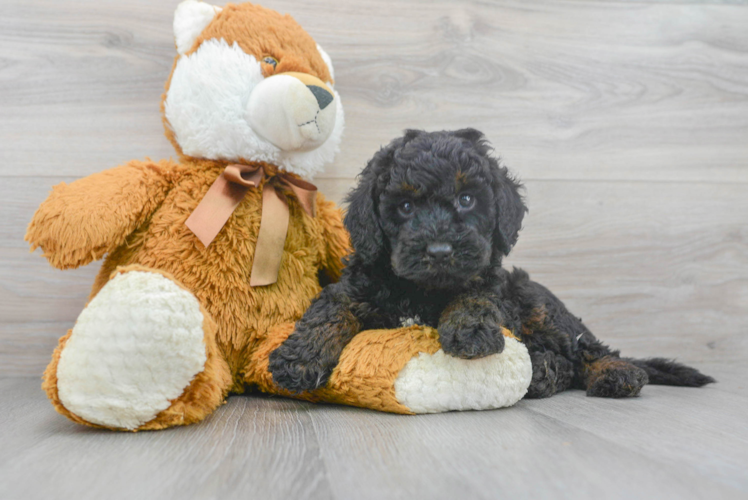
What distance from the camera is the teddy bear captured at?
41.9 inches

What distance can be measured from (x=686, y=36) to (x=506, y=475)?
5.94 ft

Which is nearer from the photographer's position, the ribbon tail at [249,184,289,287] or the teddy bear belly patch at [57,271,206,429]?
the teddy bear belly patch at [57,271,206,429]

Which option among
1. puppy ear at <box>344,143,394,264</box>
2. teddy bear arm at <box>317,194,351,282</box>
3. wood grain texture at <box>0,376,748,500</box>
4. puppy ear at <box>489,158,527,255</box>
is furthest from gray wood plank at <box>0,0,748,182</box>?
wood grain texture at <box>0,376,748,500</box>

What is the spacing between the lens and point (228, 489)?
2.33ft

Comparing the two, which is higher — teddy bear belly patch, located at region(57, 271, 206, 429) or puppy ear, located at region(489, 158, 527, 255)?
puppy ear, located at region(489, 158, 527, 255)

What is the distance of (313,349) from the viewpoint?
43.6 inches

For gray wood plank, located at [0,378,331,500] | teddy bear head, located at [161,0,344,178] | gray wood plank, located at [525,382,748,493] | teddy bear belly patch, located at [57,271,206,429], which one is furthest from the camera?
teddy bear head, located at [161,0,344,178]

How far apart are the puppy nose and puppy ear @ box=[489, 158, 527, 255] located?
0.19 metres

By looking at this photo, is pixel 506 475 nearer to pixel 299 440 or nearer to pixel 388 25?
pixel 299 440

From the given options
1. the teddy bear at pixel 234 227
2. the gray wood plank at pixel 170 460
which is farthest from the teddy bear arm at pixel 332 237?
the gray wood plank at pixel 170 460

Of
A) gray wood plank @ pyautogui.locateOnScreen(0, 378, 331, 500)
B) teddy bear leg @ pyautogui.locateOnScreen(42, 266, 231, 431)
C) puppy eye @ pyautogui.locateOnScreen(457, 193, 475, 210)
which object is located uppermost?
puppy eye @ pyautogui.locateOnScreen(457, 193, 475, 210)

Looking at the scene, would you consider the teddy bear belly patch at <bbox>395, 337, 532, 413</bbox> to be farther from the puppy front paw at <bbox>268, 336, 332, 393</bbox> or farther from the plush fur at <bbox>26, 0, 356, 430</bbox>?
the plush fur at <bbox>26, 0, 356, 430</bbox>

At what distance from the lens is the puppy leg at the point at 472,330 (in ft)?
3.43

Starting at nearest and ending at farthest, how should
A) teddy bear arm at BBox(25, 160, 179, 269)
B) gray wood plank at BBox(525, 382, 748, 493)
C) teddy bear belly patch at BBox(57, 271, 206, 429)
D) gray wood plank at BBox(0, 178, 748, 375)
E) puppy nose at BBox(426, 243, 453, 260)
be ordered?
1. gray wood plank at BBox(525, 382, 748, 493)
2. teddy bear belly patch at BBox(57, 271, 206, 429)
3. puppy nose at BBox(426, 243, 453, 260)
4. teddy bear arm at BBox(25, 160, 179, 269)
5. gray wood plank at BBox(0, 178, 748, 375)
